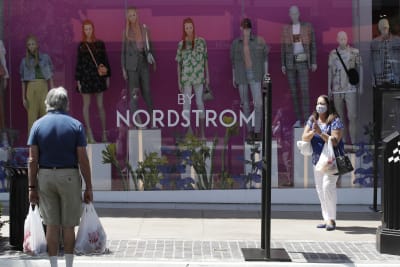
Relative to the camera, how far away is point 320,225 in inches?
392

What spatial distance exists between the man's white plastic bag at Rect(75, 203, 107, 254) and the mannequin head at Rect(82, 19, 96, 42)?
5.50 meters

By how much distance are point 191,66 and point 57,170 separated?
217 inches

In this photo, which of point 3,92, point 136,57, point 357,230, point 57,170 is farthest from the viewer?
point 3,92

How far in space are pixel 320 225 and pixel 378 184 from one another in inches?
97.0

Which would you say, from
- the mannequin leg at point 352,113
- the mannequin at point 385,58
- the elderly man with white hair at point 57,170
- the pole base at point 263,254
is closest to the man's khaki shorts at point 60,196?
the elderly man with white hair at point 57,170

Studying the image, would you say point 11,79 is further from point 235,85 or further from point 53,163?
point 53,163

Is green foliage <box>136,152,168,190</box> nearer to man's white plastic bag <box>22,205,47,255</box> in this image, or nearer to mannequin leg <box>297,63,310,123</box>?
mannequin leg <box>297,63,310,123</box>

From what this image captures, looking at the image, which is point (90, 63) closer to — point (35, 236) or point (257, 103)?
point (257, 103)

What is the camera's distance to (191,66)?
475 inches

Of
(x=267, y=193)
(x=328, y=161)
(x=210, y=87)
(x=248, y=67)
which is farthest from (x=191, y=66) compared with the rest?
(x=267, y=193)

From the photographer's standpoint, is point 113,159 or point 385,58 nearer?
point 385,58

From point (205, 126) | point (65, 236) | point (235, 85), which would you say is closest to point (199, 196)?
point (205, 126)

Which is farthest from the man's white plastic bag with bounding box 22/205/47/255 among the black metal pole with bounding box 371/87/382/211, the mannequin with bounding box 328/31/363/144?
the mannequin with bounding box 328/31/363/144

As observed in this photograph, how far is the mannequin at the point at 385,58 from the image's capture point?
12.0m
